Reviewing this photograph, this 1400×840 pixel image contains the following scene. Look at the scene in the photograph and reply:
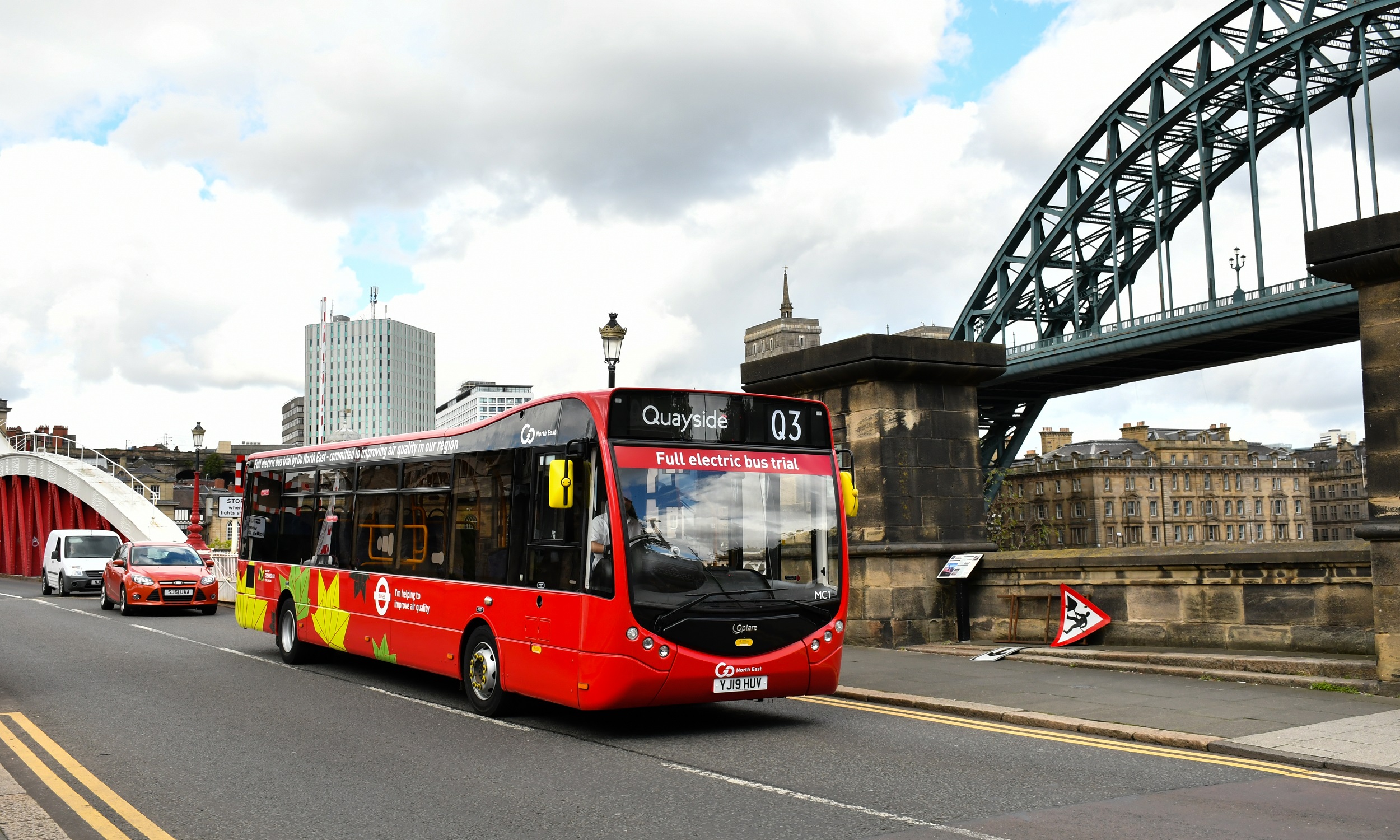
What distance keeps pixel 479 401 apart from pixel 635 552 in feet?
267

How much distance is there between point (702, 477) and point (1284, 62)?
2199 inches

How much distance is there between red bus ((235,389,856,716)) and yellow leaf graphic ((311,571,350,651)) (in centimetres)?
191

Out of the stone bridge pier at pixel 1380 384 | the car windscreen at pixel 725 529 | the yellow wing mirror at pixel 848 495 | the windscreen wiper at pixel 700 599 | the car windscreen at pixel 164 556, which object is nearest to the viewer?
the windscreen wiper at pixel 700 599

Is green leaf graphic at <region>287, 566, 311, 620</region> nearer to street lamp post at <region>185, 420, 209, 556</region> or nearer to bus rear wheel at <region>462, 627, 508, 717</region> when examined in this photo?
bus rear wheel at <region>462, 627, 508, 717</region>

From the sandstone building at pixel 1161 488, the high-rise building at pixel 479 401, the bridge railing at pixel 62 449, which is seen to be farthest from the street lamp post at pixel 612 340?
the sandstone building at pixel 1161 488

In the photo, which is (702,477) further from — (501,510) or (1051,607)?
(1051,607)

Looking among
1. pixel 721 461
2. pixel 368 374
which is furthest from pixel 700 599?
pixel 368 374

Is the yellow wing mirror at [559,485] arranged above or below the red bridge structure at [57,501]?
below

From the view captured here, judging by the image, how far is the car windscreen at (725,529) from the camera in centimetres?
833

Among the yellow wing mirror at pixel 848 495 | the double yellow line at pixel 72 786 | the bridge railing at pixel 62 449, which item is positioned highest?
the bridge railing at pixel 62 449

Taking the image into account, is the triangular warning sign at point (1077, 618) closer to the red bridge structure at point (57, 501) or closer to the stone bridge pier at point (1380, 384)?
the stone bridge pier at point (1380, 384)

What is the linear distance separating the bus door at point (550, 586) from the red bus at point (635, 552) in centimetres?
2

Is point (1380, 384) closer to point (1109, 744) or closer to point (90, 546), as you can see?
point (1109, 744)

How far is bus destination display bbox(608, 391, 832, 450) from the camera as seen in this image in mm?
8656
